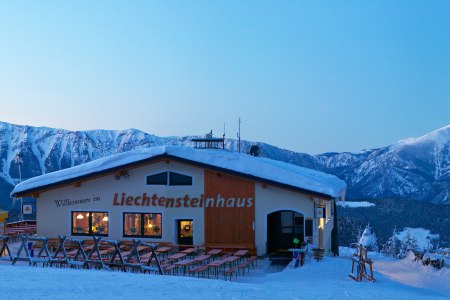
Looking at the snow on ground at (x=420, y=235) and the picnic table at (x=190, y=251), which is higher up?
the picnic table at (x=190, y=251)

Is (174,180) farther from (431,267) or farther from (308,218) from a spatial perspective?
(431,267)

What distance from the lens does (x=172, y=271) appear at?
Result: 20.0m

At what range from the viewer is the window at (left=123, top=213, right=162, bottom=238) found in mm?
25734

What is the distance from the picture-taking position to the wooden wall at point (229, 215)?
24844mm

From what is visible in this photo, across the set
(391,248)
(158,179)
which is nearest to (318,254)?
(158,179)

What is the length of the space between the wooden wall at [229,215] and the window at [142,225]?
2.22 metres

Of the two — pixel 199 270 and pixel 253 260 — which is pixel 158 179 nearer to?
pixel 253 260

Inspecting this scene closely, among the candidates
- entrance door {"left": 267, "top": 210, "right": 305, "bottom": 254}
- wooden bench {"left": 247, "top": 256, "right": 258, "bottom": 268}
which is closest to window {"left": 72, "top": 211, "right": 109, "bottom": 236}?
wooden bench {"left": 247, "top": 256, "right": 258, "bottom": 268}

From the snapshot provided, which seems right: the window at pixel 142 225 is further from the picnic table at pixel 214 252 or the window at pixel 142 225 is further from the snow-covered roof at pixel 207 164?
Answer: the picnic table at pixel 214 252

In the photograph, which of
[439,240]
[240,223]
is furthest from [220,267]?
[439,240]

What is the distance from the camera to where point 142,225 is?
25.9 metres

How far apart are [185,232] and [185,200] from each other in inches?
54.2

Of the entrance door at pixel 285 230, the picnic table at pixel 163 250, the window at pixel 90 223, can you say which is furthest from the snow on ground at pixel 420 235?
the picnic table at pixel 163 250

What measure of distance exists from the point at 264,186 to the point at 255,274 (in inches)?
209
